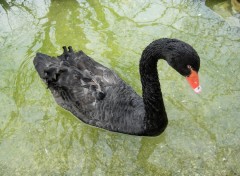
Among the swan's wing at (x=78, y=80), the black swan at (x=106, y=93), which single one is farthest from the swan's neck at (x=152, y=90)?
the swan's wing at (x=78, y=80)

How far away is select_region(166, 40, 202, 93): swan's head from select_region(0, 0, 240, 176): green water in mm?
899

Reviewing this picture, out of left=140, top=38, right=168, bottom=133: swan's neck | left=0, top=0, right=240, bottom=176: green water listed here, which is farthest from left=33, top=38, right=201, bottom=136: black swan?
left=0, top=0, right=240, bottom=176: green water

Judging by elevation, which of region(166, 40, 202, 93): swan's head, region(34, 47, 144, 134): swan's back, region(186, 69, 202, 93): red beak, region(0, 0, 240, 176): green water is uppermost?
region(166, 40, 202, 93): swan's head

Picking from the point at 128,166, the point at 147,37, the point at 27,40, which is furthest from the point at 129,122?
the point at 27,40

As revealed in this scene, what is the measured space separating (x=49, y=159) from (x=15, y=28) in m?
2.17

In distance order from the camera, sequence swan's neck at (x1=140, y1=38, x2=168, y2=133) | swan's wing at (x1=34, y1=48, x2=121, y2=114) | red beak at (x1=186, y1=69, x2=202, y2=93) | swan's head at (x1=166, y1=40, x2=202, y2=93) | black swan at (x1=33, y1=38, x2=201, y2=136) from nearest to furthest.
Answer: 1. swan's head at (x1=166, y1=40, x2=202, y2=93)
2. red beak at (x1=186, y1=69, x2=202, y2=93)
3. swan's neck at (x1=140, y1=38, x2=168, y2=133)
4. black swan at (x1=33, y1=38, x2=201, y2=136)
5. swan's wing at (x1=34, y1=48, x2=121, y2=114)

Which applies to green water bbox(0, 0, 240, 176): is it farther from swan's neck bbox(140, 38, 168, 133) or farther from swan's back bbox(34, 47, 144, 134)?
swan's neck bbox(140, 38, 168, 133)

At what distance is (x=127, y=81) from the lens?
3844 mm

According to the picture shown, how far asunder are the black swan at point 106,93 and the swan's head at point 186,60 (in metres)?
0.01

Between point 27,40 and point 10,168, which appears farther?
point 27,40

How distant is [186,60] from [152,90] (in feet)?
1.67

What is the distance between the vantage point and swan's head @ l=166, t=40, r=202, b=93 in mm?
2396

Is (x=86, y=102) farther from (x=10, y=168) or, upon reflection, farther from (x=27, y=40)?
(x=27, y=40)

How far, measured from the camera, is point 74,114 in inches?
139
